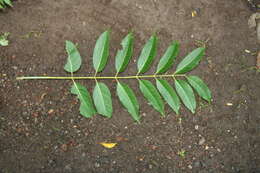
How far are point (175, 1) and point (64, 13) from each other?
93cm

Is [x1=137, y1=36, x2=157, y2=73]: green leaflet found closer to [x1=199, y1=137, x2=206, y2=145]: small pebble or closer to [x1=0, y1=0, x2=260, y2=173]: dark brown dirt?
[x1=0, y1=0, x2=260, y2=173]: dark brown dirt

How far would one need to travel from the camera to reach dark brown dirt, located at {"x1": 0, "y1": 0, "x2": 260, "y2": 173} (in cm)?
202

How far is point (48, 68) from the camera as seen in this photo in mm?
2125

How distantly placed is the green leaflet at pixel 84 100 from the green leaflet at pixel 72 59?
121mm

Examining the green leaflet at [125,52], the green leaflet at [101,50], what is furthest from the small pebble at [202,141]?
the green leaflet at [101,50]

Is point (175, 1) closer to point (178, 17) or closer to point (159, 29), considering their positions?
point (178, 17)

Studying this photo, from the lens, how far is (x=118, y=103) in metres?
2.14

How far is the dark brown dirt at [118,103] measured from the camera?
202cm

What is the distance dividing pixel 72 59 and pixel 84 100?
31cm

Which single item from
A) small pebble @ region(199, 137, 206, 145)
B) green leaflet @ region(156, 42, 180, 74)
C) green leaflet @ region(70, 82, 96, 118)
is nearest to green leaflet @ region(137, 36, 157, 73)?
green leaflet @ region(156, 42, 180, 74)

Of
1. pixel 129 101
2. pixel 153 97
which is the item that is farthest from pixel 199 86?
pixel 129 101

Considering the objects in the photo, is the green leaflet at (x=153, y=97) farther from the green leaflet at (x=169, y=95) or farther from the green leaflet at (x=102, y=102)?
the green leaflet at (x=102, y=102)

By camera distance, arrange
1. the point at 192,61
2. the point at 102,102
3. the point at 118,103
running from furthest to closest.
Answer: the point at 118,103 → the point at 192,61 → the point at 102,102

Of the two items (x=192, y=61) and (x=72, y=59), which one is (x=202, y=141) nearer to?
(x=192, y=61)
